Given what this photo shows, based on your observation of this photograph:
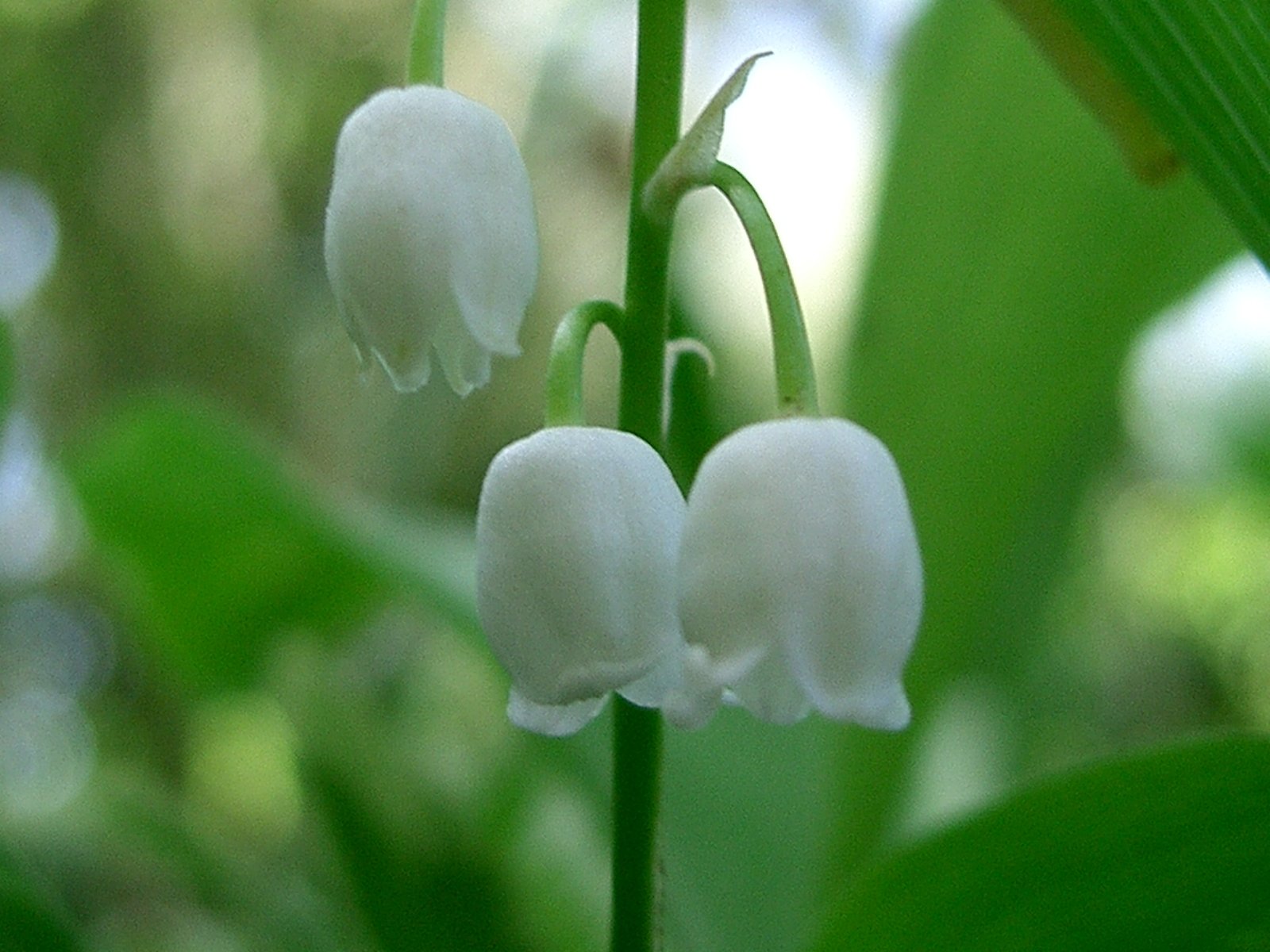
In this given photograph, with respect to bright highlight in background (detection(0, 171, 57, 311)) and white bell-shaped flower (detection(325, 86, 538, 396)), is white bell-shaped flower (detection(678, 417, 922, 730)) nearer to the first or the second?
white bell-shaped flower (detection(325, 86, 538, 396))

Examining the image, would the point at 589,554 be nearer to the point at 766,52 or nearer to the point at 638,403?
the point at 638,403

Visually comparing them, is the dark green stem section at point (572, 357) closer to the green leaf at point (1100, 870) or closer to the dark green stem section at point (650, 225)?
the dark green stem section at point (650, 225)

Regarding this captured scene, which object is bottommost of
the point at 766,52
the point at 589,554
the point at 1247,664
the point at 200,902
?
the point at 1247,664

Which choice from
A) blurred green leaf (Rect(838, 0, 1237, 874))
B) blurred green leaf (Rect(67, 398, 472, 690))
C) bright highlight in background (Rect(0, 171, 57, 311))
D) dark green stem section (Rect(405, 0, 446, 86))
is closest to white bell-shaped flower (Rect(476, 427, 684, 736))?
dark green stem section (Rect(405, 0, 446, 86))

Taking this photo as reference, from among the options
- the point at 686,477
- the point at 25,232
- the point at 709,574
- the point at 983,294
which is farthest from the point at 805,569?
the point at 25,232

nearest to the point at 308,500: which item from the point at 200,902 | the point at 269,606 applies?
the point at 269,606

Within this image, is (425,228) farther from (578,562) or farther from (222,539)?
(222,539)

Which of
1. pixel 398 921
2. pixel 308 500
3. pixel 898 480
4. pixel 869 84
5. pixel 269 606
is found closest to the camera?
pixel 898 480
